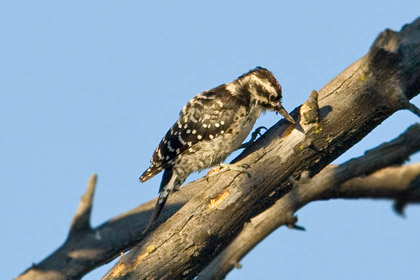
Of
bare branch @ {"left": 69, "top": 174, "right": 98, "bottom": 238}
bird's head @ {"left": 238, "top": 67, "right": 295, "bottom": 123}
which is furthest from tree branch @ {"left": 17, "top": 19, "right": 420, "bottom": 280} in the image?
bird's head @ {"left": 238, "top": 67, "right": 295, "bottom": 123}

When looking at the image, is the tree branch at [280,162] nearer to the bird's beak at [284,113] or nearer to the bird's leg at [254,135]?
the bird's beak at [284,113]

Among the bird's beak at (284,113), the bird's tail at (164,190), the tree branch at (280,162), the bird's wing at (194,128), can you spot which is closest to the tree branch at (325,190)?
the tree branch at (280,162)

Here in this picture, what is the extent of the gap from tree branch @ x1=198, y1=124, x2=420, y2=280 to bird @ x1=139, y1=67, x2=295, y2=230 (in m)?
2.52

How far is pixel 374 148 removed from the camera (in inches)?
162

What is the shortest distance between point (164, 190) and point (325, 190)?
2602 mm

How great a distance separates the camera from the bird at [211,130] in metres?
6.58

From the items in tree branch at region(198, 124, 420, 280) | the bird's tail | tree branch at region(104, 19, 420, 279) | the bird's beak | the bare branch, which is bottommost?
tree branch at region(198, 124, 420, 280)

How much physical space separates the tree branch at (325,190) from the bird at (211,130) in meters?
2.52

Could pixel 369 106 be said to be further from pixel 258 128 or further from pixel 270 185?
pixel 258 128

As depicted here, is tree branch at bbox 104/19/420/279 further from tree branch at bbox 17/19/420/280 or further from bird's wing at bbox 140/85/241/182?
bird's wing at bbox 140/85/241/182

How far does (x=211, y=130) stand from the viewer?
21.9 feet

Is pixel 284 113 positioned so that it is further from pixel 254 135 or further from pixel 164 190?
pixel 164 190

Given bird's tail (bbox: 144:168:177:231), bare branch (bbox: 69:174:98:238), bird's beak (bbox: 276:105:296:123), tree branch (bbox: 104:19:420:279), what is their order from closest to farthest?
tree branch (bbox: 104:19:420:279) → bird's beak (bbox: 276:105:296:123) → bare branch (bbox: 69:174:98:238) → bird's tail (bbox: 144:168:177:231)

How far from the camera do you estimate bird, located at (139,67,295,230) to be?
658 cm
